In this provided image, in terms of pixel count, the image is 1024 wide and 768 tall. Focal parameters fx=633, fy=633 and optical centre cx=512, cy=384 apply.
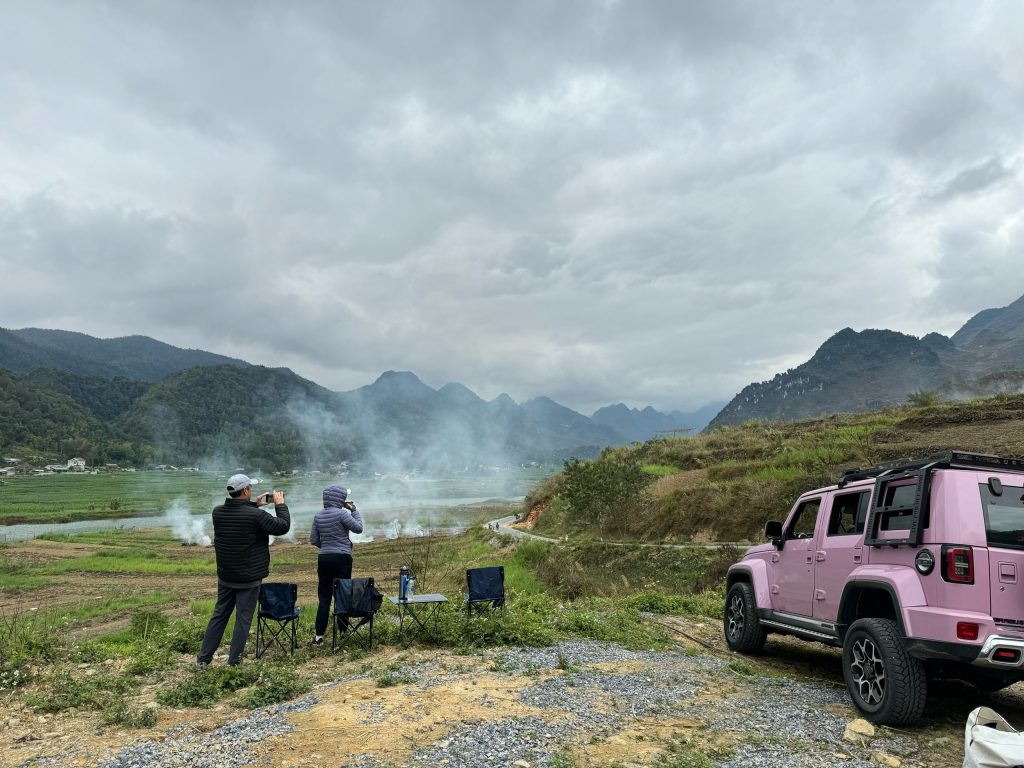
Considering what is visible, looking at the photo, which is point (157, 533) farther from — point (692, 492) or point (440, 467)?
point (440, 467)

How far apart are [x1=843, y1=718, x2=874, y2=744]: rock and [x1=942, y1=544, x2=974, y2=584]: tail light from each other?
4.91 feet

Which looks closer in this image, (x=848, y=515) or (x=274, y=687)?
(x=274, y=687)

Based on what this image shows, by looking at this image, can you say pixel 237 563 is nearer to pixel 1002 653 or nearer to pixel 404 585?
pixel 404 585

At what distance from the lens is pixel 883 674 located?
19.1ft

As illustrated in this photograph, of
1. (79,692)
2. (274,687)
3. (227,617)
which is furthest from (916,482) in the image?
(79,692)

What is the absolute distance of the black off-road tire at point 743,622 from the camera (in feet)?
28.8

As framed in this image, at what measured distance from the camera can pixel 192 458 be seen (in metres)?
139

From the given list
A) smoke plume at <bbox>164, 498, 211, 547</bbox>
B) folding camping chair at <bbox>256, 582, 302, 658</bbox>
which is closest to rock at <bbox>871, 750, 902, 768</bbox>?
folding camping chair at <bbox>256, 582, 302, 658</bbox>

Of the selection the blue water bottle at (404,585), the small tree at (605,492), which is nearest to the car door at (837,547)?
the blue water bottle at (404,585)

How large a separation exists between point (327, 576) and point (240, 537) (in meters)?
1.78

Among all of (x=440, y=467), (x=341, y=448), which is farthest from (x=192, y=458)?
(x=440, y=467)

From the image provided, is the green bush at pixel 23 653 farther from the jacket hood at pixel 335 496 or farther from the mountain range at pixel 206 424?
the mountain range at pixel 206 424

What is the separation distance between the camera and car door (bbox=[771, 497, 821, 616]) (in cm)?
766

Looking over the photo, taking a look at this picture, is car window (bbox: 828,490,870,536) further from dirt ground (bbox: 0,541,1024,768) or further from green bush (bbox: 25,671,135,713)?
green bush (bbox: 25,671,135,713)
